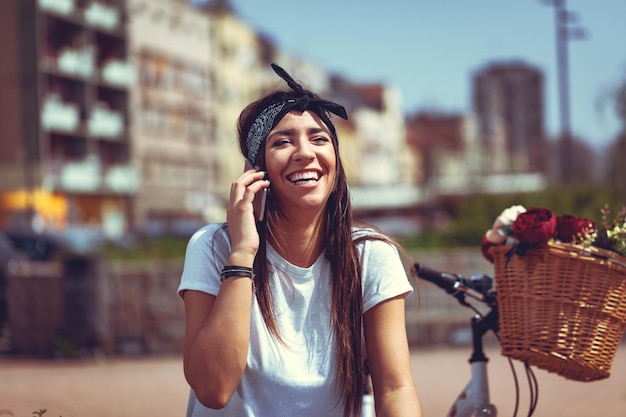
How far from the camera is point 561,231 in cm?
354

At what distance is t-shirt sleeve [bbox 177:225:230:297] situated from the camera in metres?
3.01

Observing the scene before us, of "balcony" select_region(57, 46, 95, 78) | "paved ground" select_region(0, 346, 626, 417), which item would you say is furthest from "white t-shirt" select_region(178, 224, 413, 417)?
"balcony" select_region(57, 46, 95, 78)

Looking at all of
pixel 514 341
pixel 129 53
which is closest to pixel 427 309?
pixel 514 341

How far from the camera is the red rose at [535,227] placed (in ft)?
11.3

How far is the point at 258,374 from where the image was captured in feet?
9.66

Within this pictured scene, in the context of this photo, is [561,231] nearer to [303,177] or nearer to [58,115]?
[303,177]

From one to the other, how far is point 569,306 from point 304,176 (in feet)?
3.22

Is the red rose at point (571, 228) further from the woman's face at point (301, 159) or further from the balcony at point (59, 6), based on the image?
the balcony at point (59, 6)

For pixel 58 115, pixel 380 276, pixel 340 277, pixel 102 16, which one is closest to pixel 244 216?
pixel 340 277

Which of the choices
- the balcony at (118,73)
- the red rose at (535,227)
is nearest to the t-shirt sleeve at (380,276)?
the red rose at (535,227)

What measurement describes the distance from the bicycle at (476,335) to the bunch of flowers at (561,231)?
300 mm

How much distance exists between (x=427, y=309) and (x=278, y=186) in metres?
10.6

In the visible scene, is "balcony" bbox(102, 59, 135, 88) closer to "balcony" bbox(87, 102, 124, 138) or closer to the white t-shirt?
"balcony" bbox(87, 102, 124, 138)

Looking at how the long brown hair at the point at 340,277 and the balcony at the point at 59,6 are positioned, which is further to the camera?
the balcony at the point at 59,6
